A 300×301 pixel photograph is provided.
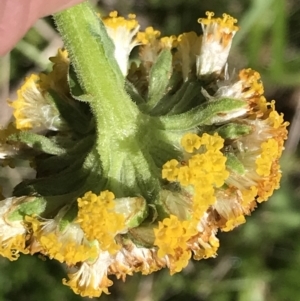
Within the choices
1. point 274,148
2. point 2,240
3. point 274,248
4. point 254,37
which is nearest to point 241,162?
point 274,148

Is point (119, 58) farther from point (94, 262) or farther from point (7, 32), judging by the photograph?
point (7, 32)

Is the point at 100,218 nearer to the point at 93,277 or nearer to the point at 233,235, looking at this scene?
the point at 93,277

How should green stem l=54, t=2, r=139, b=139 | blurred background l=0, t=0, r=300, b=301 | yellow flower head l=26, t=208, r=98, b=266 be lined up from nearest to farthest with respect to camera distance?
1. green stem l=54, t=2, r=139, b=139
2. yellow flower head l=26, t=208, r=98, b=266
3. blurred background l=0, t=0, r=300, b=301

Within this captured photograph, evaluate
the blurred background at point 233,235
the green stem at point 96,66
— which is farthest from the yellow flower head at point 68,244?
the blurred background at point 233,235

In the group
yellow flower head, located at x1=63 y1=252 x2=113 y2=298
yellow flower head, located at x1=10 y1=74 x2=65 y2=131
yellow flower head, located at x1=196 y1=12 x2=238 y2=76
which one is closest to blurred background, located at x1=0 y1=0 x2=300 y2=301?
yellow flower head, located at x1=196 y1=12 x2=238 y2=76

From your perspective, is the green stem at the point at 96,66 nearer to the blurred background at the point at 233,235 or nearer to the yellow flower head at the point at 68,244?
the yellow flower head at the point at 68,244

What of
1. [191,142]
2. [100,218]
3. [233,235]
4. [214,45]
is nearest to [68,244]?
[100,218]

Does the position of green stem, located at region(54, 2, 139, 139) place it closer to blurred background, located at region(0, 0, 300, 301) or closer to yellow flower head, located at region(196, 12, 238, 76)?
yellow flower head, located at region(196, 12, 238, 76)

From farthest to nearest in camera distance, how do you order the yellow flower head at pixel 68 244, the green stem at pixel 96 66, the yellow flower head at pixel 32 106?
the yellow flower head at pixel 32 106, the yellow flower head at pixel 68 244, the green stem at pixel 96 66
